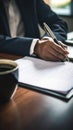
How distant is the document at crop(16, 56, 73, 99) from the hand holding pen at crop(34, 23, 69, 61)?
0.12 ft

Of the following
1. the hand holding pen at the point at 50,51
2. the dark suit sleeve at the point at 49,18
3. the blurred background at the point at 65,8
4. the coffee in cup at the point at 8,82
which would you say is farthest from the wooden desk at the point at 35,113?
the blurred background at the point at 65,8

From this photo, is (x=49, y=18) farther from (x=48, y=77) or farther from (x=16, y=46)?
(x=48, y=77)

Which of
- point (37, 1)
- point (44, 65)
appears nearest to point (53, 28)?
point (37, 1)

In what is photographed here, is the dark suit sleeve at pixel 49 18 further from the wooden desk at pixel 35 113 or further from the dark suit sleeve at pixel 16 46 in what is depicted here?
the wooden desk at pixel 35 113

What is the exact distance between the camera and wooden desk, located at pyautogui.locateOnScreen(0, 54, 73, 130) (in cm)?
53

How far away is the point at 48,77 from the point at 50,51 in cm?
24

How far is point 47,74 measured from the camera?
30.7 inches

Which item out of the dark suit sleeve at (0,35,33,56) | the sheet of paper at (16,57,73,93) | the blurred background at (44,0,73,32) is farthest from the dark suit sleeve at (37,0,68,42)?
the blurred background at (44,0,73,32)

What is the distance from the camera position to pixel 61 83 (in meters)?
0.71

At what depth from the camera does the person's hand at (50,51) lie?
0.94 meters

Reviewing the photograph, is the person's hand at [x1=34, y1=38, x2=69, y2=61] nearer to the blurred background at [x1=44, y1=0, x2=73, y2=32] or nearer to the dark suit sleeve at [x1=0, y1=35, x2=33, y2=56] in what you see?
the dark suit sleeve at [x1=0, y1=35, x2=33, y2=56]

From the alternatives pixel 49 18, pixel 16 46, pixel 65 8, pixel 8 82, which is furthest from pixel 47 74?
pixel 65 8

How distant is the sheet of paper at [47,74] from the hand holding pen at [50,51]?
0.13ft

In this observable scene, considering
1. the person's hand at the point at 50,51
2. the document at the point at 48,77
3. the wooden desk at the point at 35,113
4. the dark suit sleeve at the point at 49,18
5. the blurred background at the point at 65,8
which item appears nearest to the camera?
the wooden desk at the point at 35,113
